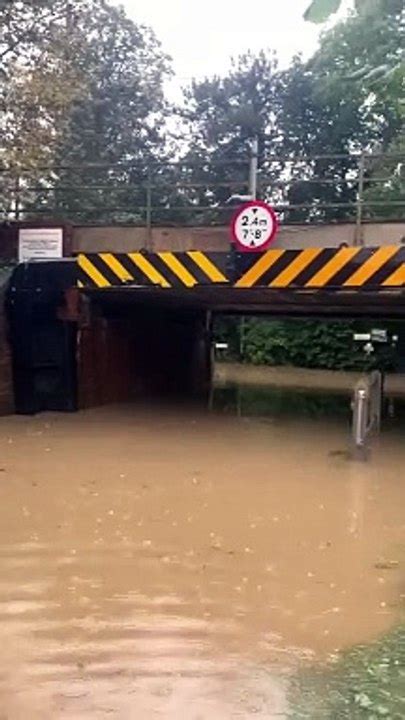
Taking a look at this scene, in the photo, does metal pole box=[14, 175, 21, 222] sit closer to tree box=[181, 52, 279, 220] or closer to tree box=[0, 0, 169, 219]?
tree box=[0, 0, 169, 219]

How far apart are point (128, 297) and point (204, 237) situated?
1.54 meters

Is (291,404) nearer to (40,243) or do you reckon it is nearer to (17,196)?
(17,196)

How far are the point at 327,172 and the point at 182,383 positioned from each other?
9.88 m

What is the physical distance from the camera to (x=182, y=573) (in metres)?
5.00

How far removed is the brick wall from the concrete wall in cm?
131

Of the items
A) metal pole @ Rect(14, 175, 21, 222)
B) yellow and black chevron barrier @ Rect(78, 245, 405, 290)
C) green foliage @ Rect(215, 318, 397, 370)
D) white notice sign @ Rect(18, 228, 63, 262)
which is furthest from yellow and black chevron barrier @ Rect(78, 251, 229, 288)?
green foliage @ Rect(215, 318, 397, 370)

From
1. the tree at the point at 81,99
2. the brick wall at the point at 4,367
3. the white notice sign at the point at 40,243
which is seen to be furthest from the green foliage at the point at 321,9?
the tree at the point at 81,99

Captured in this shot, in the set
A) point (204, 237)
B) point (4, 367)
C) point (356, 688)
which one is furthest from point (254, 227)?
point (356, 688)

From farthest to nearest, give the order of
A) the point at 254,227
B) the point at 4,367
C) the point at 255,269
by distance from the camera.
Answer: the point at 4,367 < the point at 255,269 < the point at 254,227

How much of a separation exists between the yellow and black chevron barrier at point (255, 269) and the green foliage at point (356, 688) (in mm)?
6351

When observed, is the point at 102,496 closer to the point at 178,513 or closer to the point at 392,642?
the point at 178,513

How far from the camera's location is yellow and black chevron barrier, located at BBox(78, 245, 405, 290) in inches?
385

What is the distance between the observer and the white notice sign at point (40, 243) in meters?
11.5

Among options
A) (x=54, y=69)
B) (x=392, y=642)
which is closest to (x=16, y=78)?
(x=54, y=69)
